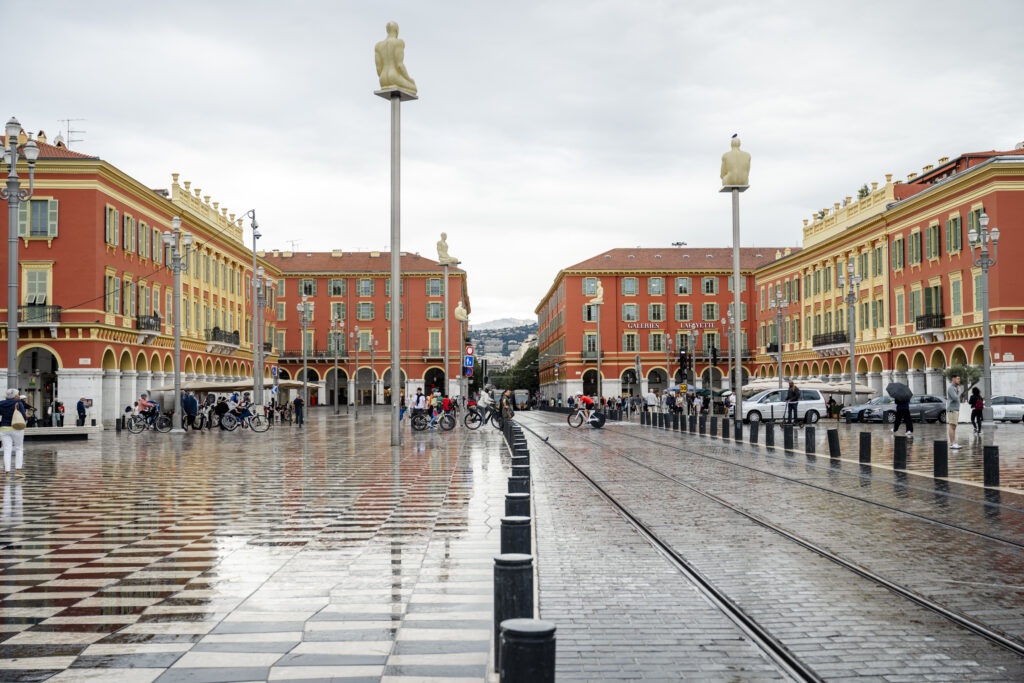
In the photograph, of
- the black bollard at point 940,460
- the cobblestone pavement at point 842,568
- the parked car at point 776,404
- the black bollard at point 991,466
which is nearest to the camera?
the cobblestone pavement at point 842,568

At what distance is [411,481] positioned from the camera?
52.5 ft

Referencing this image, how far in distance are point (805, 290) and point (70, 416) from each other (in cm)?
5584

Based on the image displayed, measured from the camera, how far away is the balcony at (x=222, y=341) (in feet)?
219

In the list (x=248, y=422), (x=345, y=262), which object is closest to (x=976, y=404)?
(x=248, y=422)

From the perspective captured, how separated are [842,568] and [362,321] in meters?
93.4

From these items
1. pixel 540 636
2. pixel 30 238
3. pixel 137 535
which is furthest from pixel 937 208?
pixel 540 636

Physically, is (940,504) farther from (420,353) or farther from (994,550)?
(420,353)

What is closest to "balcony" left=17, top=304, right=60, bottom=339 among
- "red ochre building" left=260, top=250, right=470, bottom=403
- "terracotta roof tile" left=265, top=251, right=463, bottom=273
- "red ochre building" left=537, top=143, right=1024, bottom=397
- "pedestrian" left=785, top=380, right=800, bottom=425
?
"pedestrian" left=785, top=380, right=800, bottom=425

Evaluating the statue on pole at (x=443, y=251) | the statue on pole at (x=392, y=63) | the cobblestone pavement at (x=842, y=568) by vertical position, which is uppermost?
the statue on pole at (x=392, y=63)

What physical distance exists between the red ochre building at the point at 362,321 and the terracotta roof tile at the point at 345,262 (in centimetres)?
11

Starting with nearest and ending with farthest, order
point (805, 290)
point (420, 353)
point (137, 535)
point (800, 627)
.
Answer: point (800, 627) < point (137, 535) < point (805, 290) < point (420, 353)

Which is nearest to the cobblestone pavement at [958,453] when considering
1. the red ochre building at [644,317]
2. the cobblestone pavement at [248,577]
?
the cobblestone pavement at [248,577]

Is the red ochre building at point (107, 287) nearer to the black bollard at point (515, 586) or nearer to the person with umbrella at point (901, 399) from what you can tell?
the person with umbrella at point (901, 399)

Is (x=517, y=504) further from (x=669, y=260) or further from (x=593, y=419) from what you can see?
(x=669, y=260)
